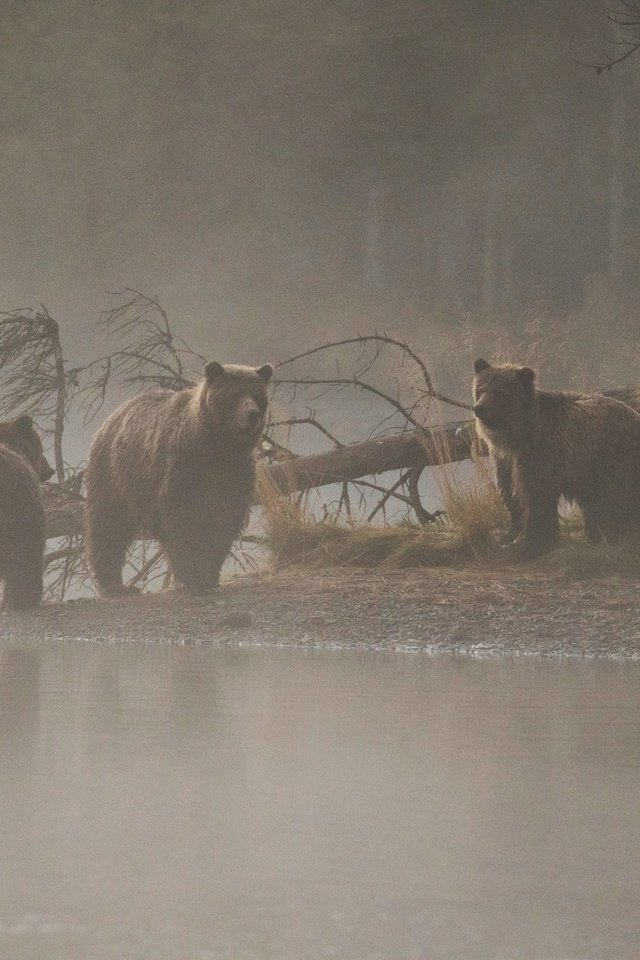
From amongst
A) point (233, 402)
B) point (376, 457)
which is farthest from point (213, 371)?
point (376, 457)

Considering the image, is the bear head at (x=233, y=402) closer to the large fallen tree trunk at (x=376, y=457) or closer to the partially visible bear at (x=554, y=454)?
the partially visible bear at (x=554, y=454)

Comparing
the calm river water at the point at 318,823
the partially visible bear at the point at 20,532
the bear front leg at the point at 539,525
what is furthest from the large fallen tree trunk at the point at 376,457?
the calm river water at the point at 318,823

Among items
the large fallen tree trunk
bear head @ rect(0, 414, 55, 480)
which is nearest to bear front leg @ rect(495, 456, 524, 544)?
the large fallen tree trunk

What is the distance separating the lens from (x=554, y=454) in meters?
6.75

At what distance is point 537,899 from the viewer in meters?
1.44

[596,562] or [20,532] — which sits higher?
[20,532]

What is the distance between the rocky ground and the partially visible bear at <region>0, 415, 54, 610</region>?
0.16m

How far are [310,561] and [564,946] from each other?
20.7 feet

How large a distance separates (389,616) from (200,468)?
Result: 126cm

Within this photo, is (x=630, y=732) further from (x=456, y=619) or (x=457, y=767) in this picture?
(x=456, y=619)

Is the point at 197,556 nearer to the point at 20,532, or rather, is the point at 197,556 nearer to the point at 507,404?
the point at 20,532

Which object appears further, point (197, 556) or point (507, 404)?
point (507, 404)

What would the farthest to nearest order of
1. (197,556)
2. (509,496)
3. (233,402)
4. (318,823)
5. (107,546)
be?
(107,546), (509,496), (197,556), (233,402), (318,823)

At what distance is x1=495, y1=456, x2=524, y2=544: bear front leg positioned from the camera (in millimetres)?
6871
